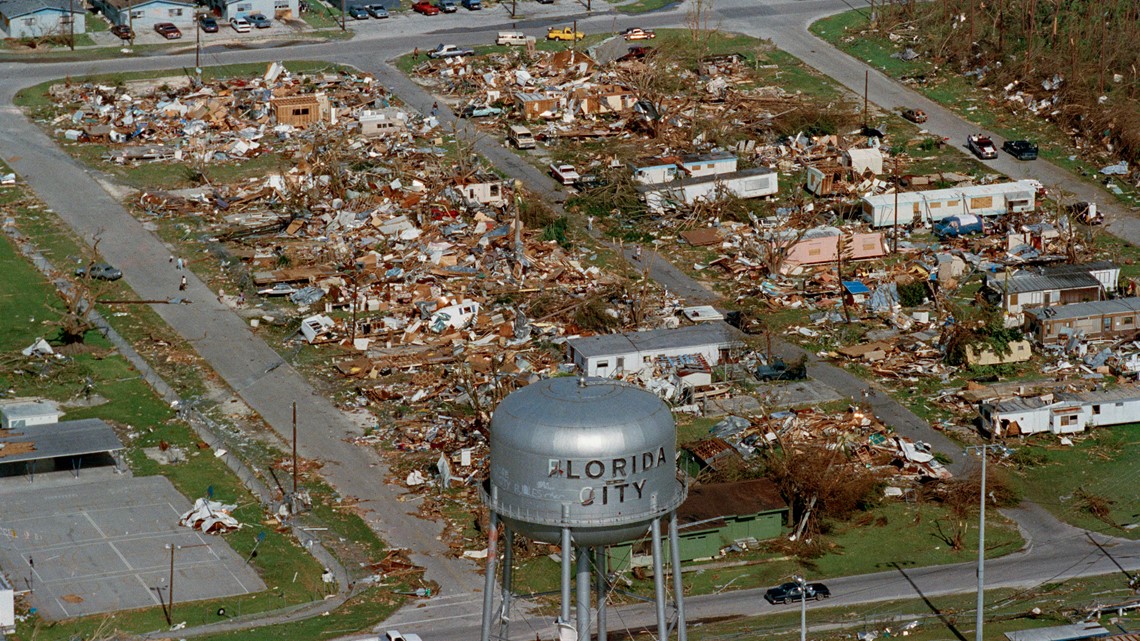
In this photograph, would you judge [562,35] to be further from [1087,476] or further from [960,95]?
[1087,476]

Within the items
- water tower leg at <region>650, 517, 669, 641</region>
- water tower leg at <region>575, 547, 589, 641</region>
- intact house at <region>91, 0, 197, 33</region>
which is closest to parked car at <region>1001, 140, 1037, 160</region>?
intact house at <region>91, 0, 197, 33</region>

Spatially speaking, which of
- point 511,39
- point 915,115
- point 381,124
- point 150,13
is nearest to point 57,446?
point 381,124

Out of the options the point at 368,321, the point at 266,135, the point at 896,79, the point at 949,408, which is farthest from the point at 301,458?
the point at 896,79

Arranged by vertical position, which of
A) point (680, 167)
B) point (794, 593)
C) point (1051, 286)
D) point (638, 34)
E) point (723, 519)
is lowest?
point (638, 34)

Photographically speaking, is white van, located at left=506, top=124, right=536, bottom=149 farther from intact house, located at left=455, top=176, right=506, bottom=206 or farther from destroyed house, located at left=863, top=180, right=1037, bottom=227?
destroyed house, located at left=863, top=180, right=1037, bottom=227

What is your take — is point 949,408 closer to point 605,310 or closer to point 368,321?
point 605,310

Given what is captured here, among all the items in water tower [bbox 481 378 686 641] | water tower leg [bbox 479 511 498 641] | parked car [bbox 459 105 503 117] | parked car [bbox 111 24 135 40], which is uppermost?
water tower [bbox 481 378 686 641]
